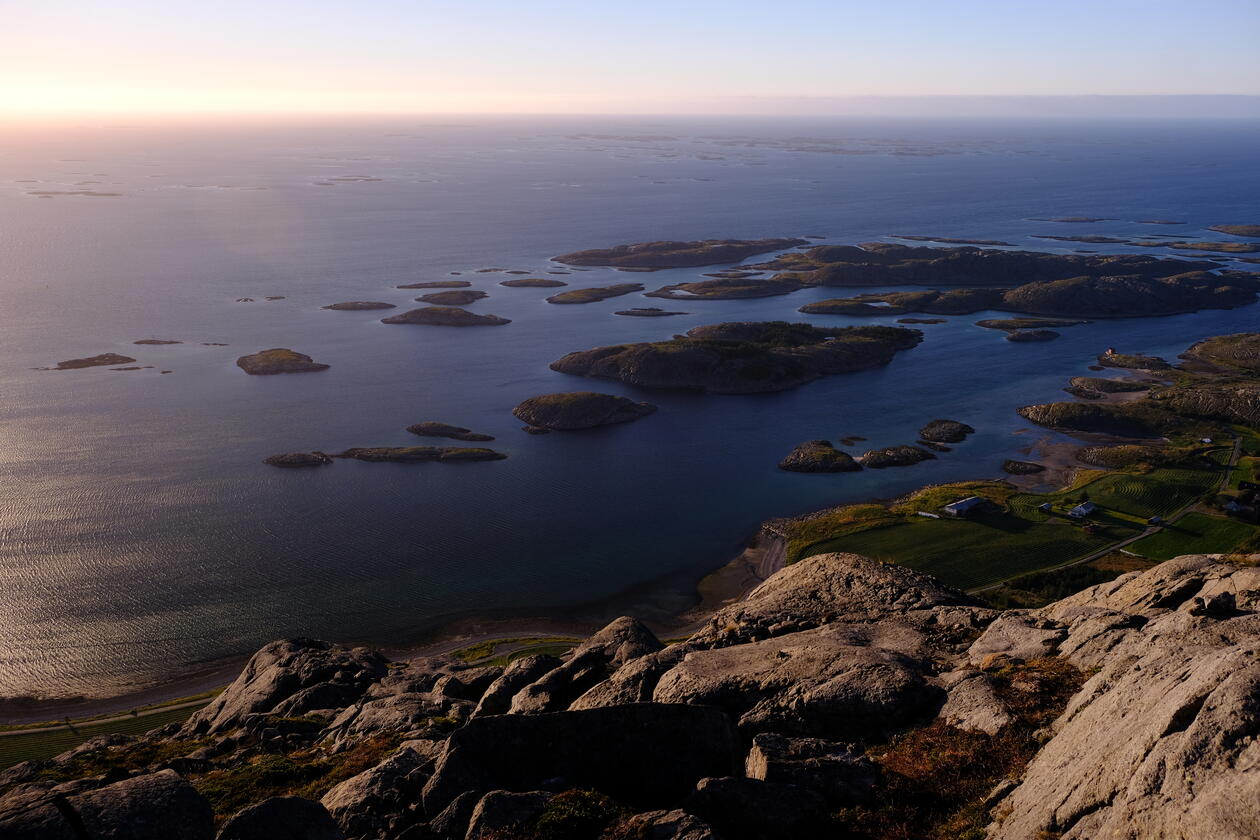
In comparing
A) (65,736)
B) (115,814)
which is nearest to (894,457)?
(65,736)

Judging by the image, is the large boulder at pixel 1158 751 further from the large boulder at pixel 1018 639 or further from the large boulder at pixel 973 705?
the large boulder at pixel 1018 639

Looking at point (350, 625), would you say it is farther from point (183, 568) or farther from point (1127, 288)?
point (1127, 288)

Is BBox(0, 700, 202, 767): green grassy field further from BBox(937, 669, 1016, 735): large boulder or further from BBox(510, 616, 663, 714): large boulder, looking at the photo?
BBox(937, 669, 1016, 735): large boulder

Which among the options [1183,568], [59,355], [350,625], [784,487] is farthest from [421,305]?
[1183,568]

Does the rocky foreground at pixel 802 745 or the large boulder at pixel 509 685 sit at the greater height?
the rocky foreground at pixel 802 745

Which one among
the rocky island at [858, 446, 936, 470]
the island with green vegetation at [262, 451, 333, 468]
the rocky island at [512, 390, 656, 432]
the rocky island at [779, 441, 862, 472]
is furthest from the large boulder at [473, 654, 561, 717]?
the rocky island at [512, 390, 656, 432]

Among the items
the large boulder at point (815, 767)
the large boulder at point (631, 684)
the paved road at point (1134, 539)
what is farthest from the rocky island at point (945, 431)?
the large boulder at point (815, 767)

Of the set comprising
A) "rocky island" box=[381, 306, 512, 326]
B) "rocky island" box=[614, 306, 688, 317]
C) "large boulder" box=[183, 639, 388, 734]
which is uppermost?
"rocky island" box=[614, 306, 688, 317]
